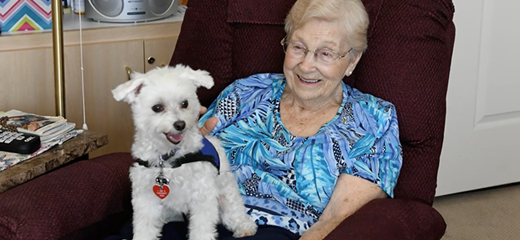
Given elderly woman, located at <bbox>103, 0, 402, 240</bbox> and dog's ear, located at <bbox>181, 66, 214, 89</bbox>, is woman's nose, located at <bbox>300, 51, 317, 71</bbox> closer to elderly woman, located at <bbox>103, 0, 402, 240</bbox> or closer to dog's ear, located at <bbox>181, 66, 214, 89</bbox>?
elderly woman, located at <bbox>103, 0, 402, 240</bbox>

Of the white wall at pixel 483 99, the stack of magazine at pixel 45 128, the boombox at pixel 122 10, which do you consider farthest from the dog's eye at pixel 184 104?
the white wall at pixel 483 99

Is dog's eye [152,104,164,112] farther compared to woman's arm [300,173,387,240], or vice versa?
woman's arm [300,173,387,240]

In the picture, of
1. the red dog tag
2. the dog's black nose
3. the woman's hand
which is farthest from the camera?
the woman's hand

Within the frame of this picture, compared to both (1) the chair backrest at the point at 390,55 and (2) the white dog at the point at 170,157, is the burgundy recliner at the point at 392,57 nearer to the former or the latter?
(1) the chair backrest at the point at 390,55

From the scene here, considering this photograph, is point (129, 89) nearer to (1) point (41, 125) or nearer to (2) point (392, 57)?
(1) point (41, 125)

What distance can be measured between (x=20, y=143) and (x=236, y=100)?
2.03 ft

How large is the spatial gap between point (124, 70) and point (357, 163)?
4.28ft

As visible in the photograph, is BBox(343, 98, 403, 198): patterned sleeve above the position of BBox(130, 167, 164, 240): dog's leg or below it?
above

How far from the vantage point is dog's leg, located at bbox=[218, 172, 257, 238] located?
1810mm

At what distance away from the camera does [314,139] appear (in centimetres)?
192

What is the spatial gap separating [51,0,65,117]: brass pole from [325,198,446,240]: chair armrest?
110 cm

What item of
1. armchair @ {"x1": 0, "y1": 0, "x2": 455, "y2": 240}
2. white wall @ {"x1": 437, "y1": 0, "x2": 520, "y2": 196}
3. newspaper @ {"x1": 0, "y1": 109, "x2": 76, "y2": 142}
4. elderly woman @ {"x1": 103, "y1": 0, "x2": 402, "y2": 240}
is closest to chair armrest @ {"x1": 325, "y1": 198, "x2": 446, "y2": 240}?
armchair @ {"x1": 0, "y1": 0, "x2": 455, "y2": 240}

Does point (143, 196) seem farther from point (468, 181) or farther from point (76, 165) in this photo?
point (468, 181)

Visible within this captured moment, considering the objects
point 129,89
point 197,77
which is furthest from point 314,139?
point 129,89
